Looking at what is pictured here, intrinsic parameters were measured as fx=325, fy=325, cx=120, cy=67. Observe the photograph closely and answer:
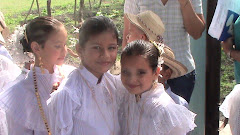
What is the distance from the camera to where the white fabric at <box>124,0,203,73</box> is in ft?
8.95

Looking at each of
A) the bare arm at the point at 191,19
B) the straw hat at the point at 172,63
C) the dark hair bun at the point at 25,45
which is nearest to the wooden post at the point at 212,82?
the bare arm at the point at 191,19

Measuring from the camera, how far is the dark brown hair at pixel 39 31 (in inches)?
89.8

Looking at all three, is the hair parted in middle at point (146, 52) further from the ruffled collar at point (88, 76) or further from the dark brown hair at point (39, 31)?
the dark brown hair at point (39, 31)

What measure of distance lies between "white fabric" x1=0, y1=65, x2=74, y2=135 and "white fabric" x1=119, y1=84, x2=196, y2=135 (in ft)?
2.03

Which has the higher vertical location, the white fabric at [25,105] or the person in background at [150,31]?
the person in background at [150,31]

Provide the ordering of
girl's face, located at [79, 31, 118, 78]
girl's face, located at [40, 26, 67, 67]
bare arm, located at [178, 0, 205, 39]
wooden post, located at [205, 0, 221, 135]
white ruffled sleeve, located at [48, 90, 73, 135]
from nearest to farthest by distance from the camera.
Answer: white ruffled sleeve, located at [48, 90, 73, 135] → girl's face, located at [79, 31, 118, 78] → girl's face, located at [40, 26, 67, 67] → bare arm, located at [178, 0, 205, 39] → wooden post, located at [205, 0, 221, 135]

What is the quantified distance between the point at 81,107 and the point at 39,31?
677 millimetres

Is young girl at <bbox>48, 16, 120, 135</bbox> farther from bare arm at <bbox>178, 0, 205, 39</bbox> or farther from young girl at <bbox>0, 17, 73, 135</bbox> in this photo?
bare arm at <bbox>178, 0, 205, 39</bbox>

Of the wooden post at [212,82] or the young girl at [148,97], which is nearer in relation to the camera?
the young girl at [148,97]

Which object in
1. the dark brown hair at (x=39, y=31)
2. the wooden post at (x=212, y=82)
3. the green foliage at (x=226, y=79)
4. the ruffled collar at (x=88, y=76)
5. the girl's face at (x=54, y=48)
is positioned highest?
the dark brown hair at (x=39, y=31)

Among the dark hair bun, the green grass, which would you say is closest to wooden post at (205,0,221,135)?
the dark hair bun

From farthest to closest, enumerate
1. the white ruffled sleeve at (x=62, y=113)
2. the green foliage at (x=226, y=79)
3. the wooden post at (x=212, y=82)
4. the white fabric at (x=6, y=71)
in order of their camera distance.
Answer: the green foliage at (x=226, y=79) < the wooden post at (x=212, y=82) < the white fabric at (x=6, y=71) < the white ruffled sleeve at (x=62, y=113)

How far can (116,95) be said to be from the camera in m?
2.20

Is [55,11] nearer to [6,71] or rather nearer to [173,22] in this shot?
[6,71]
